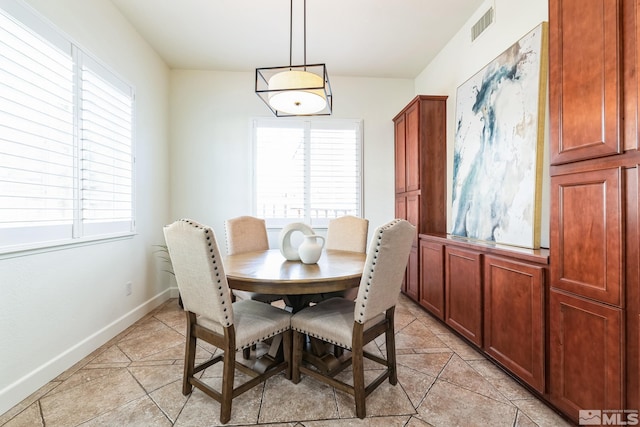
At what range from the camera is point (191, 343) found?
5.62 ft

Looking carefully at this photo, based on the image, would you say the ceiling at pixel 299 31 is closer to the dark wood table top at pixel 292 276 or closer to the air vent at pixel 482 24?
the air vent at pixel 482 24

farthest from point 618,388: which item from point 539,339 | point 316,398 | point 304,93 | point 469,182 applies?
point 304,93

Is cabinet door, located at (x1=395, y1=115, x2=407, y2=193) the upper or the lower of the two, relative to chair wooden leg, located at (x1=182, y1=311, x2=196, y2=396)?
upper

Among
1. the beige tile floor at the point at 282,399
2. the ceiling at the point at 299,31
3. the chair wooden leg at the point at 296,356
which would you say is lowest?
the beige tile floor at the point at 282,399

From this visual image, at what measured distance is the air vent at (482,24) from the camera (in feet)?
8.57

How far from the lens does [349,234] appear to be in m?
2.86

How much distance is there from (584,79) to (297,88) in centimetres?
154

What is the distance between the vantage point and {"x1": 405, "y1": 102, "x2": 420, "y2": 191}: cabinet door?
3.37m

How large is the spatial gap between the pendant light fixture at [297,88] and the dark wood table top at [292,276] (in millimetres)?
1183

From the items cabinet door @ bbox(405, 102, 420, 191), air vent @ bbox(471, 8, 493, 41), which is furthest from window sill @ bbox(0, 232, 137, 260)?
air vent @ bbox(471, 8, 493, 41)

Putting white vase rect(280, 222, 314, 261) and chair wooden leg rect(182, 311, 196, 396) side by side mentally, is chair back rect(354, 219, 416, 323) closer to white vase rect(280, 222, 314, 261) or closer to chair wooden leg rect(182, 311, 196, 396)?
white vase rect(280, 222, 314, 261)

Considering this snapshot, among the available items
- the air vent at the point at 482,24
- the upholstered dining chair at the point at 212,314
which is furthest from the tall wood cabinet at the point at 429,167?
the upholstered dining chair at the point at 212,314

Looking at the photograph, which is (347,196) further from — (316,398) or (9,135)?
(9,135)

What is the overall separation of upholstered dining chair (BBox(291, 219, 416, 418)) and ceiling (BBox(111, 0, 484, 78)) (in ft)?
7.66
